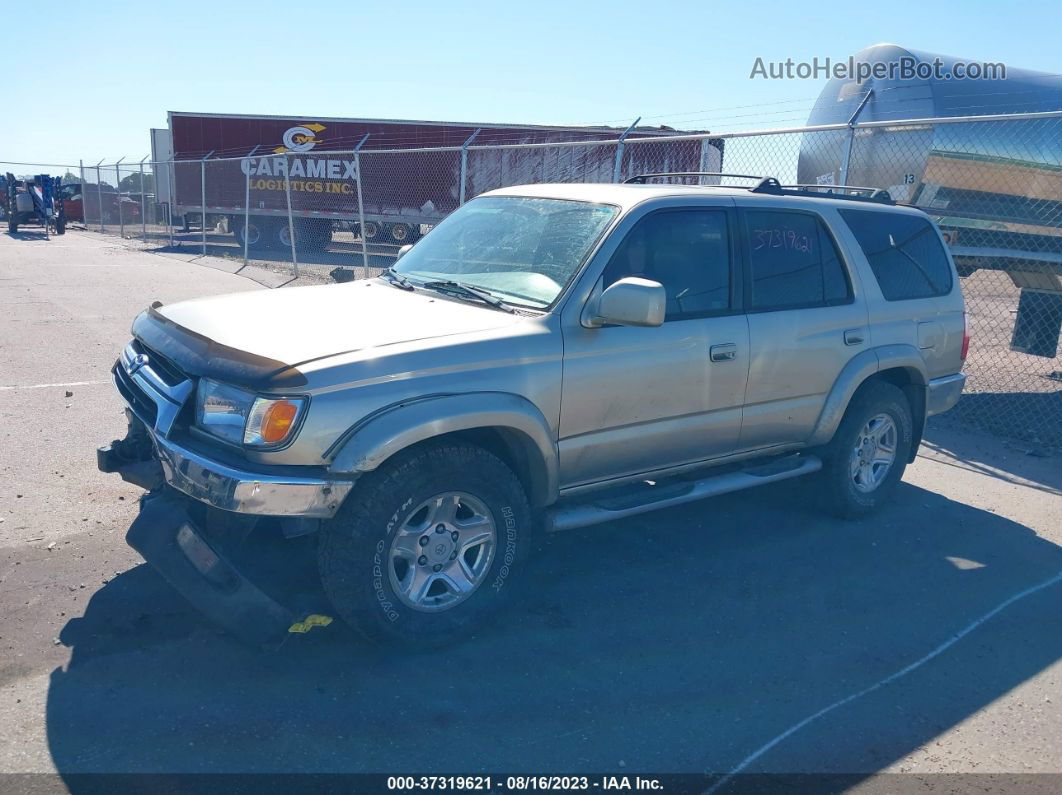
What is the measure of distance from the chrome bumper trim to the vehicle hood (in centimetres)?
35

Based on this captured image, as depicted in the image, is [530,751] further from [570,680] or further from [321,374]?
[321,374]

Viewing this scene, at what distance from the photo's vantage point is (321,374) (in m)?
3.53

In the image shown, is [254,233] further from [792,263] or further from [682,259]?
[682,259]

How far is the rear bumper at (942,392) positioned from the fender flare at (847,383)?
1.83ft

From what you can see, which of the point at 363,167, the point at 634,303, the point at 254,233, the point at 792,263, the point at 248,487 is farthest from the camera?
the point at 254,233

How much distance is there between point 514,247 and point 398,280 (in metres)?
0.70

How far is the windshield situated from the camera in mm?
4469

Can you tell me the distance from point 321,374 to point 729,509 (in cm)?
322

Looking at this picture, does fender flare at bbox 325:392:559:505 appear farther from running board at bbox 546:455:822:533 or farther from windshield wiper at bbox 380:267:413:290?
windshield wiper at bbox 380:267:413:290

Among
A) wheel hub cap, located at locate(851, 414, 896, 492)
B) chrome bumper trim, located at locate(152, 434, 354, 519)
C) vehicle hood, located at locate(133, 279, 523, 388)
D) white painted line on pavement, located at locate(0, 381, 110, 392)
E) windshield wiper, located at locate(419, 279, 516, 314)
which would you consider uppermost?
windshield wiper, located at locate(419, 279, 516, 314)

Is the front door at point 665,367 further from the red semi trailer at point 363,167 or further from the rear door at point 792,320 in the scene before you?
the red semi trailer at point 363,167

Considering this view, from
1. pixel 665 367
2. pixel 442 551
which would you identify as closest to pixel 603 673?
pixel 442 551

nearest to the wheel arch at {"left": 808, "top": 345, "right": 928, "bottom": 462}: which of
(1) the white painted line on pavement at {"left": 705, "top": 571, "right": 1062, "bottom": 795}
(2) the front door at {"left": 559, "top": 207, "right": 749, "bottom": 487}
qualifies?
(2) the front door at {"left": 559, "top": 207, "right": 749, "bottom": 487}

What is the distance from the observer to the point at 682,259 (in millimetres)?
4766
